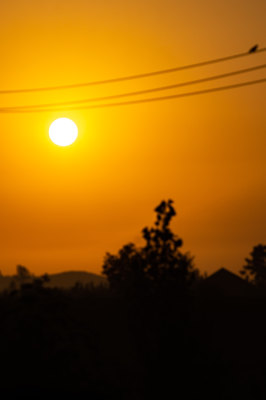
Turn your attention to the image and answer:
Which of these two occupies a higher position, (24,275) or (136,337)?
(24,275)

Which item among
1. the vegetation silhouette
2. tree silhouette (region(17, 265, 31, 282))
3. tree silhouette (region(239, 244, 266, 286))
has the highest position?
tree silhouette (region(239, 244, 266, 286))

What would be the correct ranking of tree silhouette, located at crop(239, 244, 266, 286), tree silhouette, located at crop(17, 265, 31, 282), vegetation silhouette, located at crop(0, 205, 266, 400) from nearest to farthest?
vegetation silhouette, located at crop(0, 205, 266, 400), tree silhouette, located at crop(17, 265, 31, 282), tree silhouette, located at crop(239, 244, 266, 286)

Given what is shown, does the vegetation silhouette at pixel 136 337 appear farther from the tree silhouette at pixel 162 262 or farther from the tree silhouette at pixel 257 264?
the tree silhouette at pixel 257 264

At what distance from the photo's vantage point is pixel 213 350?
22.7 metres

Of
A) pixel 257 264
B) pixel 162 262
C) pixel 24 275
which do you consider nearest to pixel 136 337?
pixel 162 262

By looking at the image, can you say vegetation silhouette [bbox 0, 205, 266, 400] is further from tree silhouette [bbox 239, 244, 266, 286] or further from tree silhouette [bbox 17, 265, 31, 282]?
tree silhouette [bbox 239, 244, 266, 286]

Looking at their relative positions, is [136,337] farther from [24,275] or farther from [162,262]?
[24,275]

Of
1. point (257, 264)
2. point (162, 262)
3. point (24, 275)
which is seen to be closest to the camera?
point (162, 262)

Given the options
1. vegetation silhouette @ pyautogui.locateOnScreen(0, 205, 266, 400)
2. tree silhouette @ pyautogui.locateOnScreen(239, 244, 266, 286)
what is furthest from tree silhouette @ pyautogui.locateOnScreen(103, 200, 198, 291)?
tree silhouette @ pyautogui.locateOnScreen(239, 244, 266, 286)

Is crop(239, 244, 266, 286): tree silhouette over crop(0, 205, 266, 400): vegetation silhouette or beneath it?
over

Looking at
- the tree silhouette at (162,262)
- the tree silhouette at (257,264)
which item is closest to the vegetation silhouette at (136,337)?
the tree silhouette at (162,262)

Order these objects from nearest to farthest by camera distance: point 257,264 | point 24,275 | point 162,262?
point 162,262 < point 24,275 < point 257,264

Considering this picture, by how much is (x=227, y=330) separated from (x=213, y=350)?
38.6ft

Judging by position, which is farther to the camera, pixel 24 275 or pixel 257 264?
pixel 257 264
